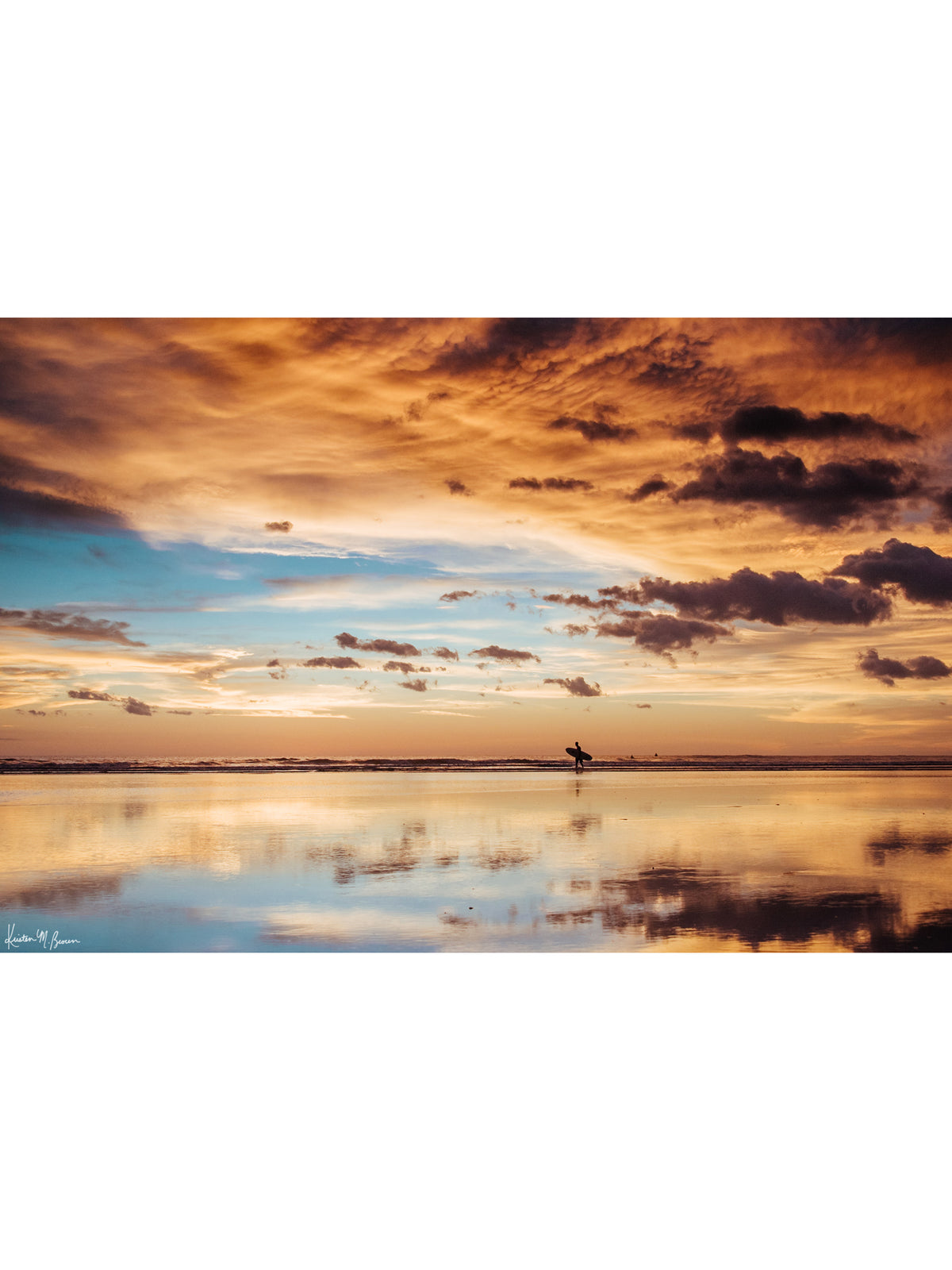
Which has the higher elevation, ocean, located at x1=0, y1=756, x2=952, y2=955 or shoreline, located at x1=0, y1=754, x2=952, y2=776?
shoreline, located at x1=0, y1=754, x2=952, y2=776

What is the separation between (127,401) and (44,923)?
3908 mm
